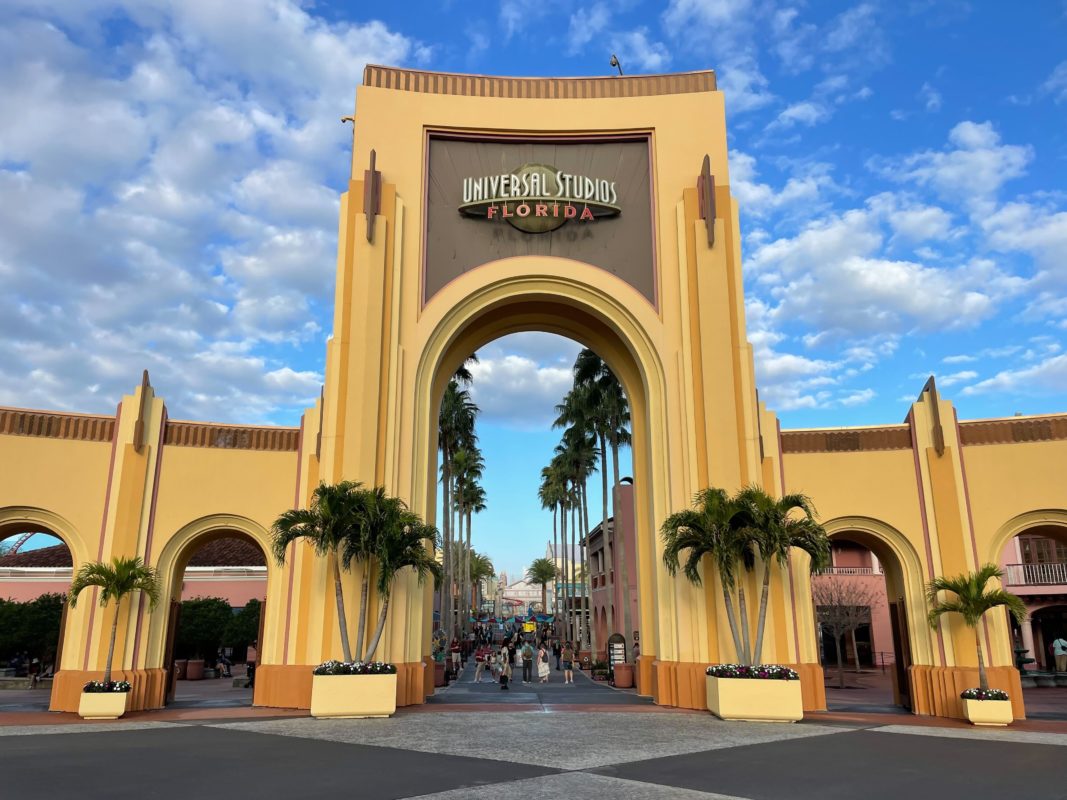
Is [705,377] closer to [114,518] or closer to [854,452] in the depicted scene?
[854,452]

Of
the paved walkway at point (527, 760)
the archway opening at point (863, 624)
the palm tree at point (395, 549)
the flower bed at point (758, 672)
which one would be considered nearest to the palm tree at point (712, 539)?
the flower bed at point (758, 672)

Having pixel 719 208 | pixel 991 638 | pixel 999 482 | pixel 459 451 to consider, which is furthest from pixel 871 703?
pixel 459 451

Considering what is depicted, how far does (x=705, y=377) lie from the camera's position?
22375 mm

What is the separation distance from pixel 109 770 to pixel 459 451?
3866 centimetres

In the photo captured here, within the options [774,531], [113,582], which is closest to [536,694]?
[774,531]

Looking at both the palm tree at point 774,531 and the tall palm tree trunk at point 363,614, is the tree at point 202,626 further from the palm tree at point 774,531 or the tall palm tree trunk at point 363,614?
the palm tree at point 774,531

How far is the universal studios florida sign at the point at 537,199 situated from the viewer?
24.1 m

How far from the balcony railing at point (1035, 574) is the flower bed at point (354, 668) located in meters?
34.5

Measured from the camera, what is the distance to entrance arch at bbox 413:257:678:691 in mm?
23125

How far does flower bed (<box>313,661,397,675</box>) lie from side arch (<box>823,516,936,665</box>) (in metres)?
12.4

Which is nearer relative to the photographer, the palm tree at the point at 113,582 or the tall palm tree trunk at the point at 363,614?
the tall palm tree trunk at the point at 363,614

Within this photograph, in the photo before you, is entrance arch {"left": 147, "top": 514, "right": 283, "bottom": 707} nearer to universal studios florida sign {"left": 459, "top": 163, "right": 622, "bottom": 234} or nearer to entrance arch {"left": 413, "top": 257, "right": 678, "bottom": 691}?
entrance arch {"left": 413, "top": 257, "right": 678, "bottom": 691}

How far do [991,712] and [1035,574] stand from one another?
26659mm

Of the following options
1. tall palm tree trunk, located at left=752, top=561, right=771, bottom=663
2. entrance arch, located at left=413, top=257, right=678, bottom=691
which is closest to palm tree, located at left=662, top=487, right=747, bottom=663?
tall palm tree trunk, located at left=752, top=561, right=771, bottom=663
